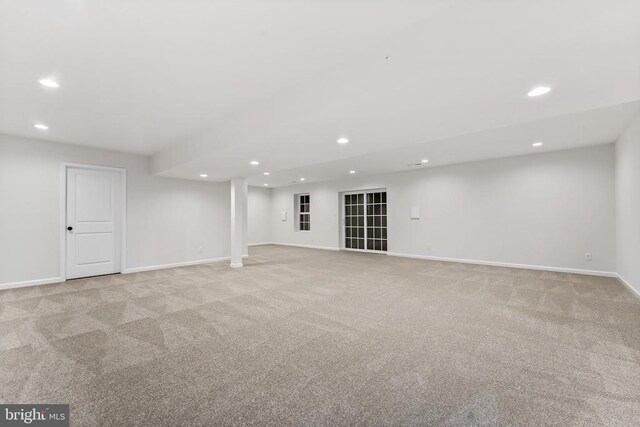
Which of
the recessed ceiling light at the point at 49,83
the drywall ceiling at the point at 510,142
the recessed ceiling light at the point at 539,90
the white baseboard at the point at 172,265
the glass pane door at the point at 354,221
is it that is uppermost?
the recessed ceiling light at the point at 49,83

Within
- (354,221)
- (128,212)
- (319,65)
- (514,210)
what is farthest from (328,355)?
(354,221)

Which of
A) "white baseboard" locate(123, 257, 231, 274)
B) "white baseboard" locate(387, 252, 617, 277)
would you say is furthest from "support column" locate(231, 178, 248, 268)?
"white baseboard" locate(387, 252, 617, 277)

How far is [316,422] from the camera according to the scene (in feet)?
5.03

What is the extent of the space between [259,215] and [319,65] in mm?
9321

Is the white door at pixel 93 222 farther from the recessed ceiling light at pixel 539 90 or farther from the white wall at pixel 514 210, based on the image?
the recessed ceiling light at pixel 539 90

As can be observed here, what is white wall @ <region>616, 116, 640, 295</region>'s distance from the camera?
3.72 m

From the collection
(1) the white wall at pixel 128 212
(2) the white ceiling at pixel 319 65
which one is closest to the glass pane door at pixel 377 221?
(1) the white wall at pixel 128 212

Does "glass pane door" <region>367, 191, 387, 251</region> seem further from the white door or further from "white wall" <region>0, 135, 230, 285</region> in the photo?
the white door

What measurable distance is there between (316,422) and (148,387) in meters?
1.24

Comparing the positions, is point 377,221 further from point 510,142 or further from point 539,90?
point 539,90

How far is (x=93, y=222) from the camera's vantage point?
542 centimetres

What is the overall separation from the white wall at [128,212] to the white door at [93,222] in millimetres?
195

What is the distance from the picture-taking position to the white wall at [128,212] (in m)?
4.56

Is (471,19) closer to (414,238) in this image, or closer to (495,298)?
(495,298)
